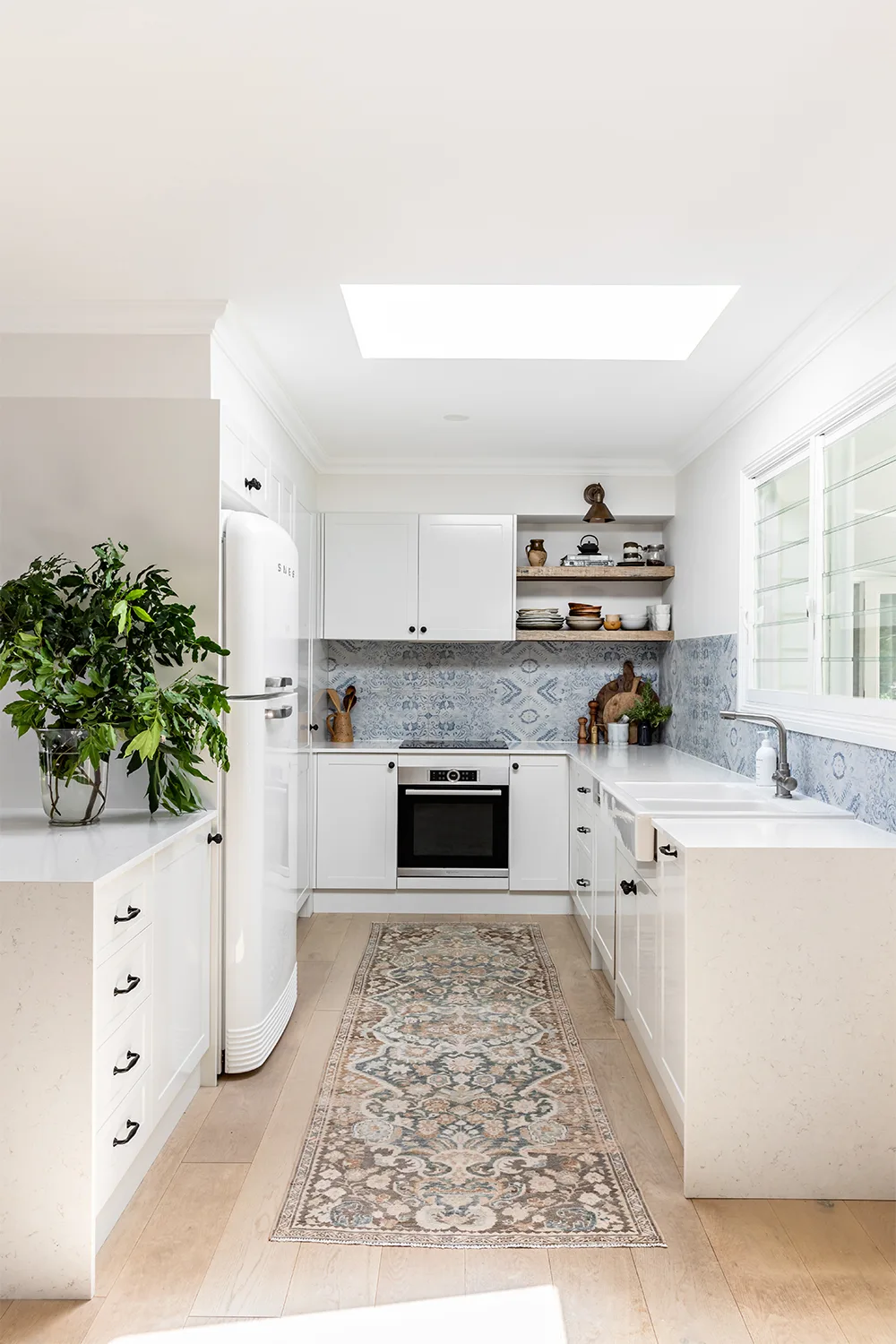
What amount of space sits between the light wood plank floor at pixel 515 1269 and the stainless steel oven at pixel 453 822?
2.33m

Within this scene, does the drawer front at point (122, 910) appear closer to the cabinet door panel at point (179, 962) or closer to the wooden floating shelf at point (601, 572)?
the cabinet door panel at point (179, 962)

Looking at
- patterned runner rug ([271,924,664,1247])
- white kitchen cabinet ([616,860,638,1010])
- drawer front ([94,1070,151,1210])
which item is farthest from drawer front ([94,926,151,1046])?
white kitchen cabinet ([616,860,638,1010])

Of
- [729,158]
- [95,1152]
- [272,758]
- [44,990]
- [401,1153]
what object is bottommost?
[401,1153]

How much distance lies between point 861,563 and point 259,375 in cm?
218

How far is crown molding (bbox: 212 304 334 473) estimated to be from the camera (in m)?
2.98

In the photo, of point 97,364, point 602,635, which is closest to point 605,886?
point 602,635

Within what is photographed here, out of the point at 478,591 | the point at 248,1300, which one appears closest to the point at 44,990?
the point at 248,1300

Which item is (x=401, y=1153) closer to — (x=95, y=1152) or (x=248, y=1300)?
(x=248, y=1300)

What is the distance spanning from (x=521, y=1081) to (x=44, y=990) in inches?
63.0

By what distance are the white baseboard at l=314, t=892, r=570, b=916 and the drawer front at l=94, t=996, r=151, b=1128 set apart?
263 centimetres

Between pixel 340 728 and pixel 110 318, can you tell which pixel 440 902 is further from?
pixel 110 318

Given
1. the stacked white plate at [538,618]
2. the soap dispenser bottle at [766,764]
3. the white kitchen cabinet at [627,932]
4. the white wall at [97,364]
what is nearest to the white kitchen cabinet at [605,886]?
the white kitchen cabinet at [627,932]

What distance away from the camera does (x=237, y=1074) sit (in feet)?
9.90

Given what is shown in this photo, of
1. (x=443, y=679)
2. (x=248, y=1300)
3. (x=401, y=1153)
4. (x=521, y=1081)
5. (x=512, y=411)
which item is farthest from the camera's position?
(x=443, y=679)
